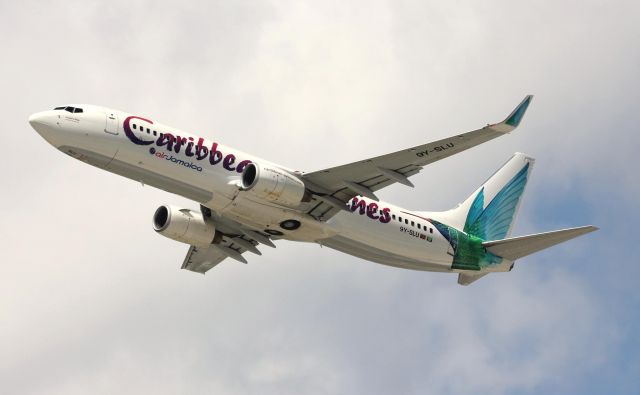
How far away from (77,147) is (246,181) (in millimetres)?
7671

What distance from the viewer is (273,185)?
4928 centimetres

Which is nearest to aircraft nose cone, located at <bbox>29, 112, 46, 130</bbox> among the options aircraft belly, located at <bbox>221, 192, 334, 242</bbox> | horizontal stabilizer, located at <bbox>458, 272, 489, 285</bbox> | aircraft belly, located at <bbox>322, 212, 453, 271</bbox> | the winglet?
aircraft belly, located at <bbox>221, 192, 334, 242</bbox>

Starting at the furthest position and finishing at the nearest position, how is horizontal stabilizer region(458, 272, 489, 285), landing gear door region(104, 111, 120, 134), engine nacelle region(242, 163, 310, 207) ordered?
1. horizontal stabilizer region(458, 272, 489, 285)
2. landing gear door region(104, 111, 120, 134)
3. engine nacelle region(242, 163, 310, 207)

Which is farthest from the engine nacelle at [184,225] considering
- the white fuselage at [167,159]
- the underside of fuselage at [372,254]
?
the underside of fuselage at [372,254]

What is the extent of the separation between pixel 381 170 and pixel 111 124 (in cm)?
1226

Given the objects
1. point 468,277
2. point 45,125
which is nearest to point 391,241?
point 468,277

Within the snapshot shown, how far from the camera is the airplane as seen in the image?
49.3 m

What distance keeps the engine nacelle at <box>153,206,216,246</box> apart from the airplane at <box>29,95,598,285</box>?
0.05m

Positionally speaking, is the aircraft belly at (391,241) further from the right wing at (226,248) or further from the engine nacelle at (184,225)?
the engine nacelle at (184,225)

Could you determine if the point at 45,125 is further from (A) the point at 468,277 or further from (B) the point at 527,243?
(B) the point at 527,243

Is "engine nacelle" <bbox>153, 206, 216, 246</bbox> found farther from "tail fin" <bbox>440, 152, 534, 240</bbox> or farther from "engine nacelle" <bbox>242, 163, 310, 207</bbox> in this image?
"tail fin" <bbox>440, 152, 534, 240</bbox>

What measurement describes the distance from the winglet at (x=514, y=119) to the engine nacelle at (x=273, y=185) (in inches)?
391

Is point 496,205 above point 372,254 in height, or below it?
above

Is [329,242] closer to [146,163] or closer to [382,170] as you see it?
[382,170]
